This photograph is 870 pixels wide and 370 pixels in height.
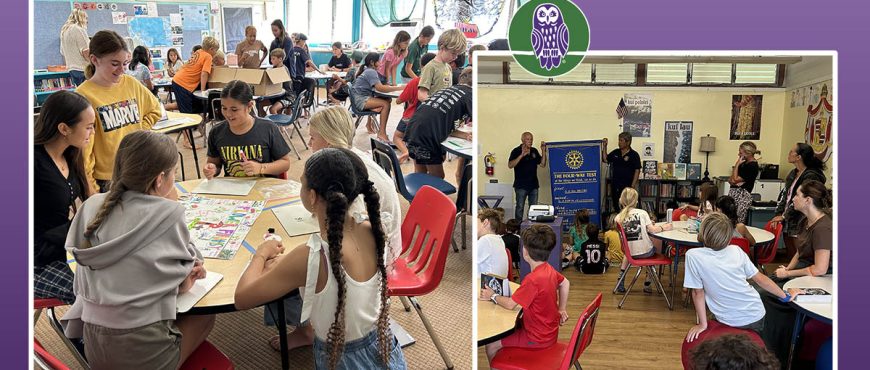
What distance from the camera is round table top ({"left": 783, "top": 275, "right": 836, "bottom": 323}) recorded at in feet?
5.87

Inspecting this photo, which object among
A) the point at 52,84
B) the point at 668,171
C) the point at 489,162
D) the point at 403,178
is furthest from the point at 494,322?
the point at 52,84

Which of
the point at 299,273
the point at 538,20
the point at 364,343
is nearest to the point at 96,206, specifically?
the point at 299,273

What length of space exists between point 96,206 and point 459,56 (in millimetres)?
3125

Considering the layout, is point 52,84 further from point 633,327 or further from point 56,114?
point 633,327

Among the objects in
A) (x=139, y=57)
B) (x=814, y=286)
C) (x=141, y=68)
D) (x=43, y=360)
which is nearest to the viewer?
(x=43, y=360)

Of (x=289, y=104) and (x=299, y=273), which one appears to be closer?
(x=299, y=273)

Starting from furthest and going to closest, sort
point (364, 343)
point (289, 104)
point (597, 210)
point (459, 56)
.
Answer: point (289, 104) < point (459, 56) < point (597, 210) < point (364, 343)

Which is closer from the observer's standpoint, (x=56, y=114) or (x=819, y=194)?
(x=819, y=194)

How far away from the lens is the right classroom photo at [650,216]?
69.6 inches

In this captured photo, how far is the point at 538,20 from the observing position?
5.05 feet

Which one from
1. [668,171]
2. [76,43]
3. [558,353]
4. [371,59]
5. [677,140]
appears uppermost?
[76,43]

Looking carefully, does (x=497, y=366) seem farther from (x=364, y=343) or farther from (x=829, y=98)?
(x=829, y=98)

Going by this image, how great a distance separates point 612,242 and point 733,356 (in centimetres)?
111

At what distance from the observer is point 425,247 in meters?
2.89
